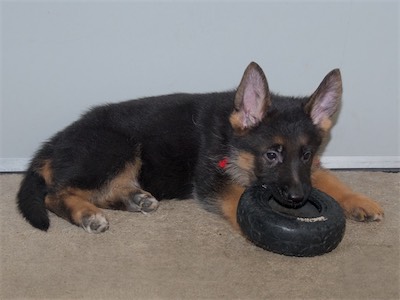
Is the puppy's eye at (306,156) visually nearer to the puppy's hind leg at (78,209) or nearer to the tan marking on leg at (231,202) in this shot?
the tan marking on leg at (231,202)

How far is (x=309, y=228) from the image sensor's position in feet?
10.8

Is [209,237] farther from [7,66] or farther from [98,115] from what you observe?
[7,66]

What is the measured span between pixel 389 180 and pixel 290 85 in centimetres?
116

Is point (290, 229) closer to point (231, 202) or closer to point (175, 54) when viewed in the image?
point (231, 202)

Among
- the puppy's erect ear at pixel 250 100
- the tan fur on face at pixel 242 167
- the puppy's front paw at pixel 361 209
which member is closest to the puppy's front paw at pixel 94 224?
the tan fur on face at pixel 242 167

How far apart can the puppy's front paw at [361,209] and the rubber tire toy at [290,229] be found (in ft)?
1.27

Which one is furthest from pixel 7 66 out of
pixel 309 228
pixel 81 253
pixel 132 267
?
pixel 309 228

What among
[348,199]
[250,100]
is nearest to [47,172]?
[250,100]

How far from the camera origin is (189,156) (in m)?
4.31

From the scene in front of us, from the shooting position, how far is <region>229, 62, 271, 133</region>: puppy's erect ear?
12.1 ft

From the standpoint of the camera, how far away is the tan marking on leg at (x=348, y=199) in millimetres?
3865

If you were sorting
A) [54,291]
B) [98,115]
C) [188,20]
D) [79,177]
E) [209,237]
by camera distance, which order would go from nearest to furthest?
[54,291]
[209,237]
[79,177]
[98,115]
[188,20]

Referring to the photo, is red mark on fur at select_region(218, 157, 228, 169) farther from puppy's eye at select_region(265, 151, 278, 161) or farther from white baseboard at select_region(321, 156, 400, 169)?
white baseboard at select_region(321, 156, 400, 169)

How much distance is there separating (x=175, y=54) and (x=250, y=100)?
115 centimetres
